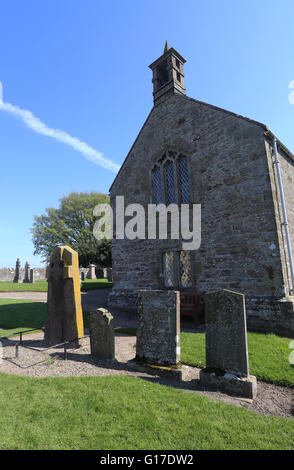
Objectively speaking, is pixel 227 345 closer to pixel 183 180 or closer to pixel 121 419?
pixel 121 419

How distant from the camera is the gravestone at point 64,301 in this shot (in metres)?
7.66

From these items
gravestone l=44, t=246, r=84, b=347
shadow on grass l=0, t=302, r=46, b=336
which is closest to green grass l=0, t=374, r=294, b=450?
gravestone l=44, t=246, r=84, b=347

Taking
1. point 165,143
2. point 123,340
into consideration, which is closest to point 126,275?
point 123,340

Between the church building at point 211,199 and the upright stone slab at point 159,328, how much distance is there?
4843 millimetres

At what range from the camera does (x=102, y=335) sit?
6.52m

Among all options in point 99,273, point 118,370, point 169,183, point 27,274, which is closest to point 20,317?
point 118,370

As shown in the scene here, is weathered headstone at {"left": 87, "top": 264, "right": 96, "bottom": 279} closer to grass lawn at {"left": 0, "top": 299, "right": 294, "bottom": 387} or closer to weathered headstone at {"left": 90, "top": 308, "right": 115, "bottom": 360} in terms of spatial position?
grass lawn at {"left": 0, "top": 299, "right": 294, "bottom": 387}

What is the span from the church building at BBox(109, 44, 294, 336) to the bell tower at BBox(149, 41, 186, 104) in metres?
0.05

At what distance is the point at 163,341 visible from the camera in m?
5.74

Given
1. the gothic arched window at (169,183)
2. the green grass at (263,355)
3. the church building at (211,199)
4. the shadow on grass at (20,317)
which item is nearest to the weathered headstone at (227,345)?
the green grass at (263,355)

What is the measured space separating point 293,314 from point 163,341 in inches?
200

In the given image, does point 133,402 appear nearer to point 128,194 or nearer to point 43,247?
point 128,194

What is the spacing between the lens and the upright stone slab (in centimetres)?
564

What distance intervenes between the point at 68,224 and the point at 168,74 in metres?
34.7
